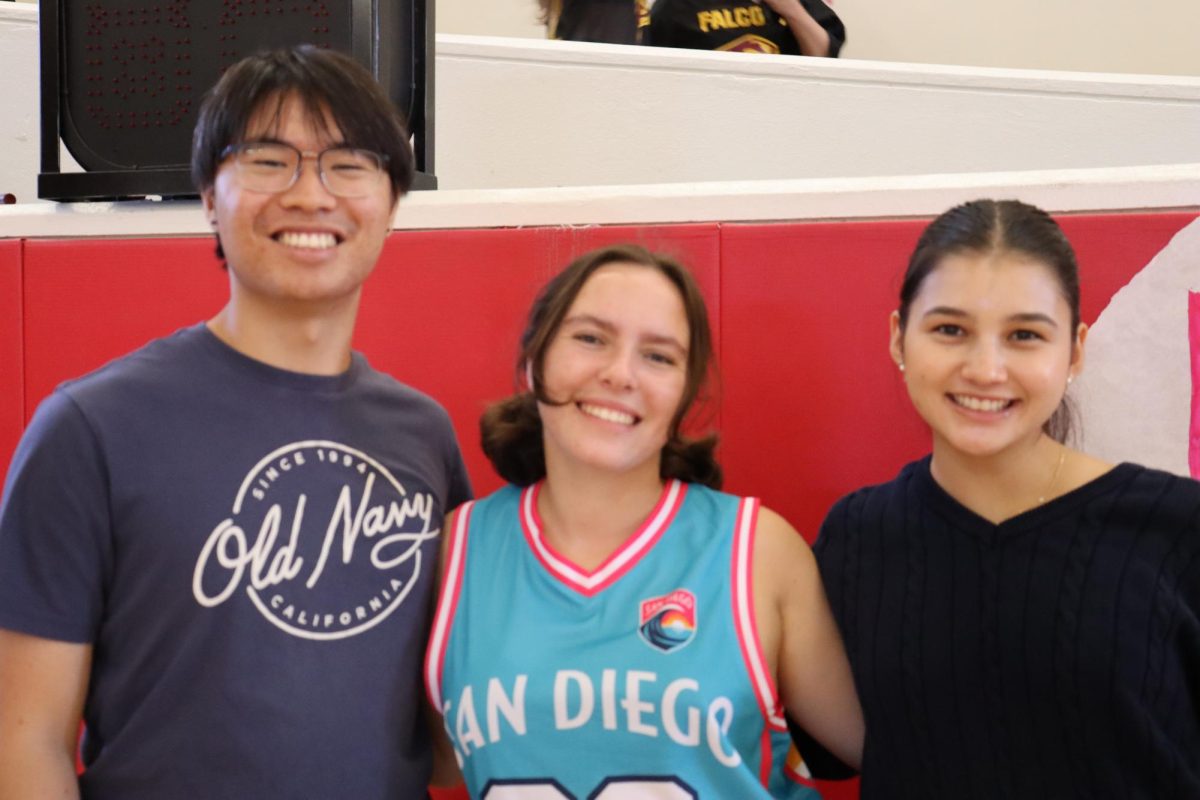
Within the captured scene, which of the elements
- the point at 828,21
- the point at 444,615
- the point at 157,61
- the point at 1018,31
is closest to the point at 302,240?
the point at 444,615

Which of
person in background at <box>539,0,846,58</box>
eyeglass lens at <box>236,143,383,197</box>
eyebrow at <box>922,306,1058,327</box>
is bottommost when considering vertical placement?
eyebrow at <box>922,306,1058,327</box>

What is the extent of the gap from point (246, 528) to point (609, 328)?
1.41ft

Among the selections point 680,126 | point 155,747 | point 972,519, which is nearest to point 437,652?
point 155,747

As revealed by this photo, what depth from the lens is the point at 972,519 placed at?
1227 millimetres

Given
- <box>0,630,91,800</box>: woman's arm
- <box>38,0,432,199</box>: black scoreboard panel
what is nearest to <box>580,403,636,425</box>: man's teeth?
<box>0,630,91,800</box>: woman's arm

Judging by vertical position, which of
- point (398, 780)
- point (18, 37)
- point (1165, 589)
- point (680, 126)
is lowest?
point (398, 780)

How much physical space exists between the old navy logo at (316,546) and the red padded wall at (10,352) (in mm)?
694

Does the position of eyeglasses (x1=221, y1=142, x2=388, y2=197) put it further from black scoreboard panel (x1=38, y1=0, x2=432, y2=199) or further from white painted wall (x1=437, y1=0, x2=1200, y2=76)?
white painted wall (x1=437, y1=0, x2=1200, y2=76)

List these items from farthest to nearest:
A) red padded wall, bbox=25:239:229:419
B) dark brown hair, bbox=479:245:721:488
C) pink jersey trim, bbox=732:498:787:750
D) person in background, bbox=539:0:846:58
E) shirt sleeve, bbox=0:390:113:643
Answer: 1. person in background, bbox=539:0:846:58
2. red padded wall, bbox=25:239:229:419
3. dark brown hair, bbox=479:245:721:488
4. pink jersey trim, bbox=732:498:787:750
5. shirt sleeve, bbox=0:390:113:643

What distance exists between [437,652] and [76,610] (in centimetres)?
36

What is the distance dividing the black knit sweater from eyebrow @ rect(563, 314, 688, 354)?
314mm

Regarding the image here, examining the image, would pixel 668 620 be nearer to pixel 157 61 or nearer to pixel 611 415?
pixel 611 415

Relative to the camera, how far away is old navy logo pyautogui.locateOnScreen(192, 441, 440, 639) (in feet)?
3.78

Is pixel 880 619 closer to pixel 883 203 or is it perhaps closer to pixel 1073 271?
pixel 1073 271
